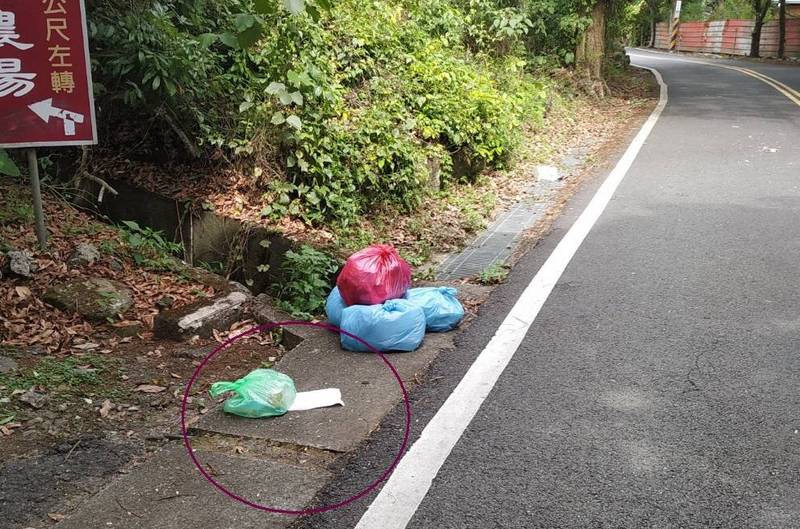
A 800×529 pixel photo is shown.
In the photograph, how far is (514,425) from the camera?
3783 mm

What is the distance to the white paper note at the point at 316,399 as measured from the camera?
13.4 ft

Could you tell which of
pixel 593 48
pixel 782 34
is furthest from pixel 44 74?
pixel 782 34

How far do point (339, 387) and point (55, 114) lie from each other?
3.05 meters

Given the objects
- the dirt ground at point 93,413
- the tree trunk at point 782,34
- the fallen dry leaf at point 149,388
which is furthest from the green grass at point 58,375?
the tree trunk at point 782,34

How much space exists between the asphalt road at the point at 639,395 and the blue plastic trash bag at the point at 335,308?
851 mm

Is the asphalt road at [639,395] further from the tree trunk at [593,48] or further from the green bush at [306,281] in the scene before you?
the tree trunk at [593,48]

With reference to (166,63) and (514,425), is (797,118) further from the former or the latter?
(514,425)

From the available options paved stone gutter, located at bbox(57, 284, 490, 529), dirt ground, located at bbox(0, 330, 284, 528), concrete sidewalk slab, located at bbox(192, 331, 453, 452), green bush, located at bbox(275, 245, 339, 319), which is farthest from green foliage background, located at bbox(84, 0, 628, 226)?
paved stone gutter, located at bbox(57, 284, 490, 529)

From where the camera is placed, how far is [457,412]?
3936 mm

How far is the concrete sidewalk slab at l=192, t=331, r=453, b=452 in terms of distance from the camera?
3.79 metres

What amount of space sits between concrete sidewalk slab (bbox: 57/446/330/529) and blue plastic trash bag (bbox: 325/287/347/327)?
5.59 ft

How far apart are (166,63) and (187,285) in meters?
2.20

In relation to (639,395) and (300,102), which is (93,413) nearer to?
(639,395)

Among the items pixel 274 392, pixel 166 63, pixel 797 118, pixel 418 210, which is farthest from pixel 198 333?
pixel 797 118
